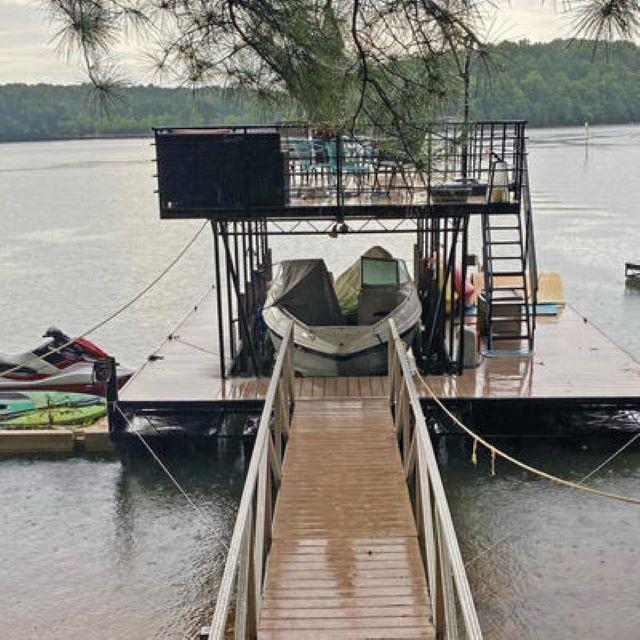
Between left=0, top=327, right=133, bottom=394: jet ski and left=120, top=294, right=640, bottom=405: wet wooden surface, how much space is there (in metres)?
1.85

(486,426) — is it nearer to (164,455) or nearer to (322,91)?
(164,455)

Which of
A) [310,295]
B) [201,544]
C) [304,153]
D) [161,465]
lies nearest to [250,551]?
[201,544]

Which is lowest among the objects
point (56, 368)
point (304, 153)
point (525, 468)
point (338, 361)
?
point (56, 368)

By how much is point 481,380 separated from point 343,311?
298 cm

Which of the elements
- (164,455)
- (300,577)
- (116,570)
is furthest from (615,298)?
(300,577)

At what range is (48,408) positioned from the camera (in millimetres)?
13875

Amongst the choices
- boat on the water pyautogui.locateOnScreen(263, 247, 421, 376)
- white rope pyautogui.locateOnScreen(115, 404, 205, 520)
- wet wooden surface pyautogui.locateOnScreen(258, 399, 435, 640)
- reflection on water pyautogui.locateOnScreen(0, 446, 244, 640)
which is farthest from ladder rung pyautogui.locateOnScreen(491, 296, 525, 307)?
white rope pyautogui.locateOnScreen(115, 404, 205, 520)

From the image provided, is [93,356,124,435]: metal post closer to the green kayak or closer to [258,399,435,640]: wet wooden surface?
the green kayak

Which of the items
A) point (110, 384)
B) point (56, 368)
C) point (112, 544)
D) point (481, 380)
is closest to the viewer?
point (112, 544)

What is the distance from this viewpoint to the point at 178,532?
1048cm

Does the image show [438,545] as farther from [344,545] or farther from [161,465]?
[161,465]

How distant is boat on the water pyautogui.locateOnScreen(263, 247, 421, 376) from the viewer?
12273mm

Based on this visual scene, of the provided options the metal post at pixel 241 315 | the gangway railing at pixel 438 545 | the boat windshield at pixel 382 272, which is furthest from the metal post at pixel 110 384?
the gangway railing at pixel 438 545

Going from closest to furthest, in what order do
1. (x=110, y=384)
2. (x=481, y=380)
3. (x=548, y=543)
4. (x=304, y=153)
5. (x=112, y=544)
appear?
(x=548, y=543), (x=112, y=544), (x=110, y=384), (x=481, y=380), (x=304, y=153)
